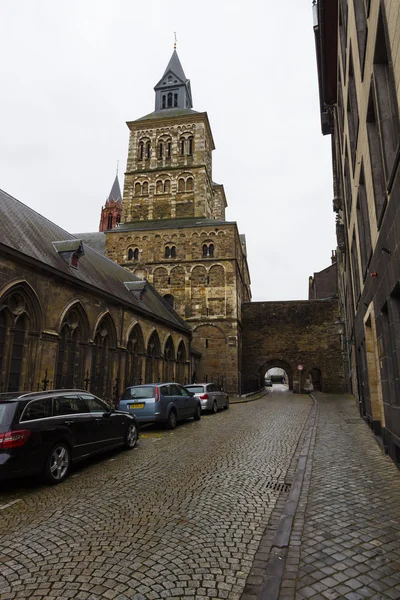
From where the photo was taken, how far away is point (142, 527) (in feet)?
13.4

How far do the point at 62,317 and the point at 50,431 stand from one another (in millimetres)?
8641

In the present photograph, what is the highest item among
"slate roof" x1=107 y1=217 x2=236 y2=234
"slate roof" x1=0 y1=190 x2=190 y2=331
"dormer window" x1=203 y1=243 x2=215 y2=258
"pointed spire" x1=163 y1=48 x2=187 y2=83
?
"pointed spire" x1=163 y1=48 x2=187 y2=83

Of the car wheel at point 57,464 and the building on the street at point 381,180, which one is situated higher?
the building on the street at point 381,180

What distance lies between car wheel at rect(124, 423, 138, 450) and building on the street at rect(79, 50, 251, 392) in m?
22.0

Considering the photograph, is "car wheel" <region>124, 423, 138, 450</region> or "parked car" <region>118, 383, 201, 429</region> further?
"parked car" <region>118, 383, 201, 429</region>

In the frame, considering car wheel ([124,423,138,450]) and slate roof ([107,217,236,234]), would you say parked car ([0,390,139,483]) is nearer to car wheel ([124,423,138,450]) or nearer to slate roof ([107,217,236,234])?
car wheel ([124,423,138,450])

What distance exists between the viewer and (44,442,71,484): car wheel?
572 centimetres

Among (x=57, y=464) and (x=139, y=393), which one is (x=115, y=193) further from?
(x=57, y=464)

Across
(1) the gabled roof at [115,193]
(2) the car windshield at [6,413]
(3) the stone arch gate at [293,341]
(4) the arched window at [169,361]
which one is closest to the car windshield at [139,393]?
(2) the car windshield at [6,413]

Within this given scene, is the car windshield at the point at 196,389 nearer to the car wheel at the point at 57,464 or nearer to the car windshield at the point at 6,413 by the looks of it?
the car wheel at the point at 57,464

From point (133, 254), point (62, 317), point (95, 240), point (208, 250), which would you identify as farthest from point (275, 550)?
point (95, 240)

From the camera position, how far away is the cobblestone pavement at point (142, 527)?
2.97 m

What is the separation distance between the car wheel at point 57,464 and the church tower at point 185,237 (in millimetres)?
23635

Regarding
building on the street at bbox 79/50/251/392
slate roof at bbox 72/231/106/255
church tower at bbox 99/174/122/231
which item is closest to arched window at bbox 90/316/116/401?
building on the street at bbox 79/50/251/392
